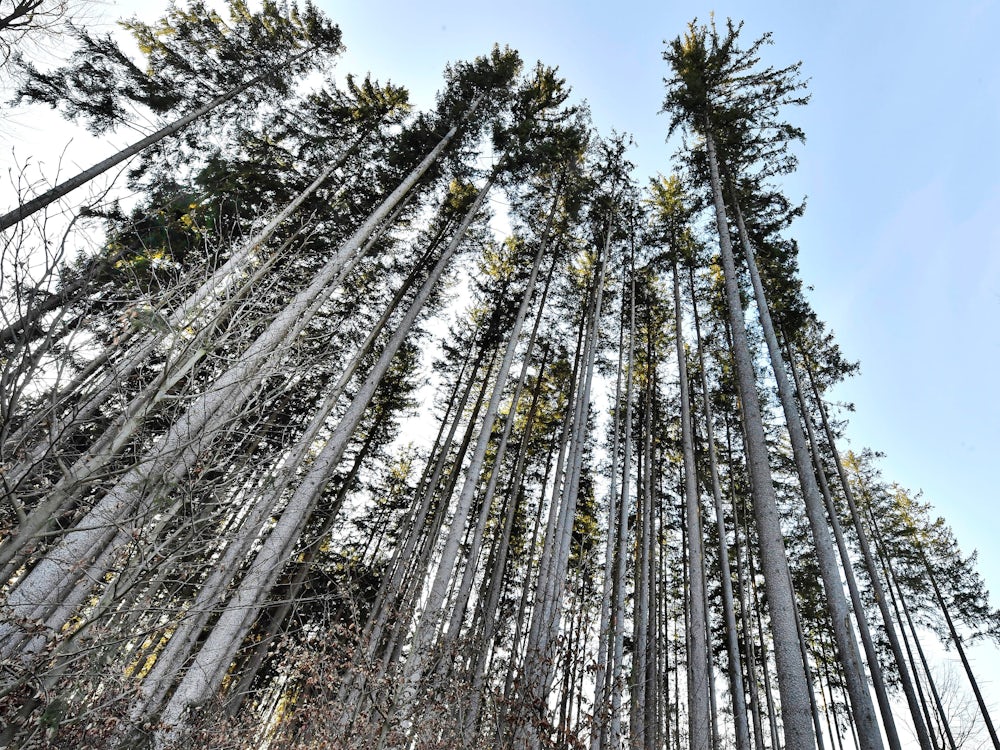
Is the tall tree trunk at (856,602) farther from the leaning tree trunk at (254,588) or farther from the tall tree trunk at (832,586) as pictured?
the leaning tree trunk at (254,588)

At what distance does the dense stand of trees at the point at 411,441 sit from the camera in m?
4.09

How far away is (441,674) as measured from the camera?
509 centimetres

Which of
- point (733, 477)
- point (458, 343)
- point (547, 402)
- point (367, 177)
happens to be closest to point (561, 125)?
point (367, 177)

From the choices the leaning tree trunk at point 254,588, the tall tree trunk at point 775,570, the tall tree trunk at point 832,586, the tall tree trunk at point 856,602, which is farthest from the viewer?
the tall tree trunk at point 856,602

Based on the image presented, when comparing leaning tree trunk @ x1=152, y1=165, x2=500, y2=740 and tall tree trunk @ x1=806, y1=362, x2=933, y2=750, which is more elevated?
tall tree trunk @ x1=806, y1=362, x2=933, y2=750

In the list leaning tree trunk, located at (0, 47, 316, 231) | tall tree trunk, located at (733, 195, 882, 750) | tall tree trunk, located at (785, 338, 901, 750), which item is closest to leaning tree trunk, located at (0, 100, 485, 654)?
leaning tree trunk, located at (0, 47, 316, 231)

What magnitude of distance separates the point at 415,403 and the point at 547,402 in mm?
4201

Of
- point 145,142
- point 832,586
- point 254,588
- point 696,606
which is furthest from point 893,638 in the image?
point 145,142

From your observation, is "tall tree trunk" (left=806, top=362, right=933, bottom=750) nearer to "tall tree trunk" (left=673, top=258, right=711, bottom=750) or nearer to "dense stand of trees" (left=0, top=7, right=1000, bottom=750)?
"dense stand of trees" (left=0, top=7, right=1000, bottom=750)

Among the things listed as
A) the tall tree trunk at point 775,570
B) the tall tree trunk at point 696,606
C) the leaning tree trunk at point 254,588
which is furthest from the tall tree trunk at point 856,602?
the leaning tree trunk at point 254,588

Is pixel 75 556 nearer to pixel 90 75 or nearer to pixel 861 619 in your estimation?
pixel 90 75

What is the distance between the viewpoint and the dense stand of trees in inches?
161

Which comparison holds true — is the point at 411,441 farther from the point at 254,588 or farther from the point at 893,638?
the point at 893,638

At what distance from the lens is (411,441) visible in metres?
14.0
